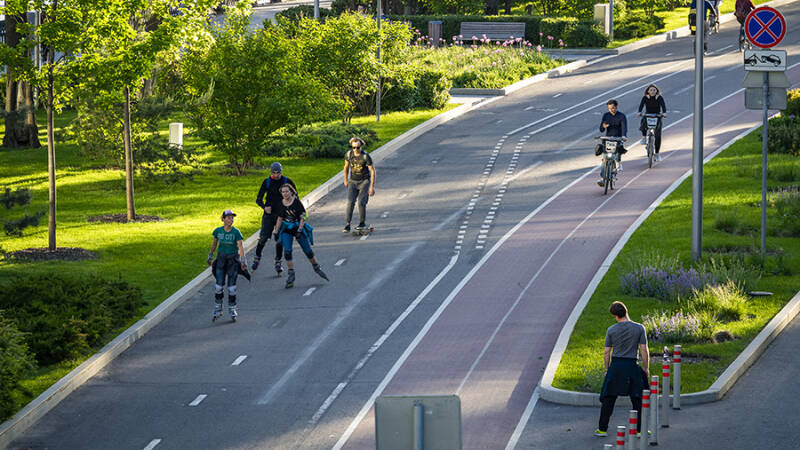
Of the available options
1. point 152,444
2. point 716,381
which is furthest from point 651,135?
→ point 152,444

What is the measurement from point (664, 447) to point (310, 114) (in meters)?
19.4

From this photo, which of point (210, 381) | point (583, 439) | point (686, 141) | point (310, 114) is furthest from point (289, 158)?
point (583, 439)

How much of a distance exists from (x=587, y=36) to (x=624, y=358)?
146 ft

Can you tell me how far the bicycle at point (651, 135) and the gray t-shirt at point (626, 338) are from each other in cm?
1600

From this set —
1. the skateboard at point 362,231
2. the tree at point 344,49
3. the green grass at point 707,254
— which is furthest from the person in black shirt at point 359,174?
the tree at point 344,49

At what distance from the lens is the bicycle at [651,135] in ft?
89.9

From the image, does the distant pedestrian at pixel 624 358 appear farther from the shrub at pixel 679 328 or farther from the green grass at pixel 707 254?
the shrub at pixel 679 328

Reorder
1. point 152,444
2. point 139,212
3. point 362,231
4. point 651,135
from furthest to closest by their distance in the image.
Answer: point 651,135 < point 139,212 < point 362,231 < point 152,444

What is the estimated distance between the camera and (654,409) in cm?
1168

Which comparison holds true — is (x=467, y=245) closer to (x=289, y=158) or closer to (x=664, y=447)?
(x=664, y=447)

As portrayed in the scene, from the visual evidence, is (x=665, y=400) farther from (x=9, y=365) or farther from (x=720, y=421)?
(x=9, y=365)

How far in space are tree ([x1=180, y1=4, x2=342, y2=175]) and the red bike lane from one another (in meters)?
7.83

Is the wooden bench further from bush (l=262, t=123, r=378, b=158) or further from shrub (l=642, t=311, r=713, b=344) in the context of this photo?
shrub (l=642, t=311, r=713, b=344)

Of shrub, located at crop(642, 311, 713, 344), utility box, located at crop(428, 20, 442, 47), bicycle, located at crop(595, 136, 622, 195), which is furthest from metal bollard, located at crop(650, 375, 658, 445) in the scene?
utility box, located at crop(428, 20, 442, 47)
